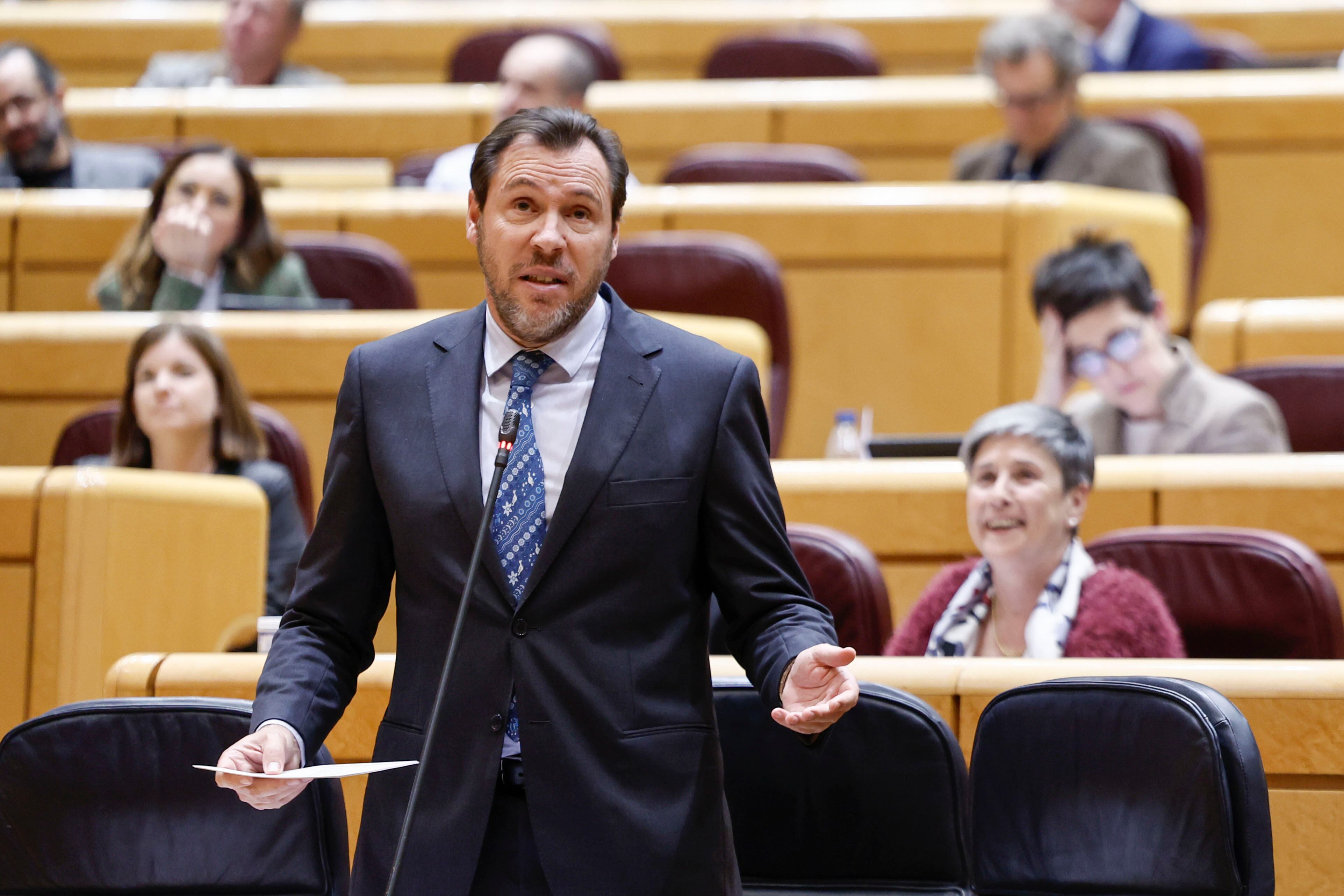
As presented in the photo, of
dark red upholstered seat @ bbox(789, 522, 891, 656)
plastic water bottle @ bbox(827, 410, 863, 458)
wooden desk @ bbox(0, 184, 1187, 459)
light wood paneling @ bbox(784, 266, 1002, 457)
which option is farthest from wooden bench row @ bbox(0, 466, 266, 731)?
light wood paneling @ bbox(784, 266, 1002, 457)

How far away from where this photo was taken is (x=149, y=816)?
122cm

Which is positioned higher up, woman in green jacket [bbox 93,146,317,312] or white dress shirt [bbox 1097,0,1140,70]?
white dress shirt [bbox 1097,0,1140,70]

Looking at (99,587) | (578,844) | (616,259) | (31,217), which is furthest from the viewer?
(31,217)

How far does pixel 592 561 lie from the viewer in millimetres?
993

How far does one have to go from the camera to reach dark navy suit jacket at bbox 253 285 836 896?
3.22 feet

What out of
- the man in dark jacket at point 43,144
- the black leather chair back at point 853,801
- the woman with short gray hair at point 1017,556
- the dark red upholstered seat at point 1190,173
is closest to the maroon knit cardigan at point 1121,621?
the woman with short gray hair at point 1017,556

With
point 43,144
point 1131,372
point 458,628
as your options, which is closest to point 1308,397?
point 1131,372

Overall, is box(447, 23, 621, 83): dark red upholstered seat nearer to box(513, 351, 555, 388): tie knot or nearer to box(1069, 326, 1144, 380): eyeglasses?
box(1069, 326, 1144, 380): eyeglasses

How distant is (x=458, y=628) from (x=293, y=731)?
137 millimetres

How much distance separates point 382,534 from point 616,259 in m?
1.55

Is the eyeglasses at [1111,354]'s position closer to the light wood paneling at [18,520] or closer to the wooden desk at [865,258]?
the wooden desk at [865,258]

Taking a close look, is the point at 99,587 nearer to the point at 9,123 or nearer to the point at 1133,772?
the point at 1133,772

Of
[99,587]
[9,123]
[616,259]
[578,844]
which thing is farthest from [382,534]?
[9,123]

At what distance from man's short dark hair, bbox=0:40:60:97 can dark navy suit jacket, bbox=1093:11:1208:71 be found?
1.90 m
